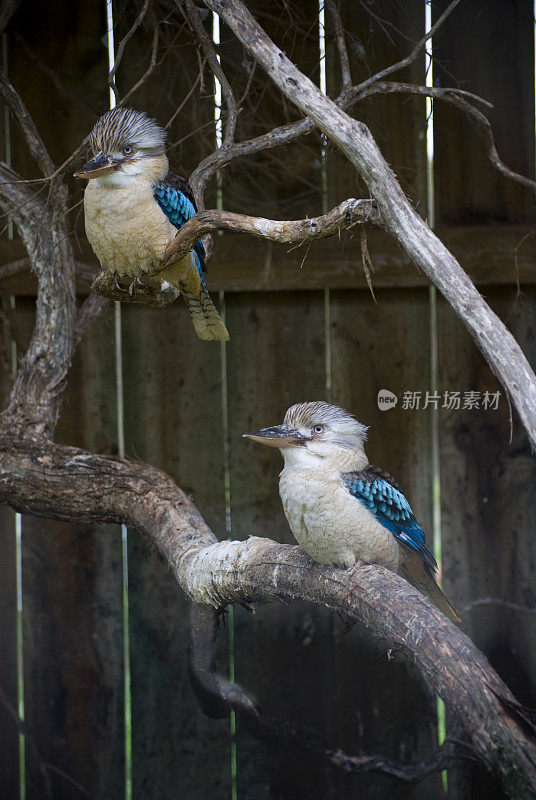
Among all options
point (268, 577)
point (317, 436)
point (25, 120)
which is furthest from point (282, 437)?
point (25, 120)

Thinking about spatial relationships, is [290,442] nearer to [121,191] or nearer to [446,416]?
[121,191]

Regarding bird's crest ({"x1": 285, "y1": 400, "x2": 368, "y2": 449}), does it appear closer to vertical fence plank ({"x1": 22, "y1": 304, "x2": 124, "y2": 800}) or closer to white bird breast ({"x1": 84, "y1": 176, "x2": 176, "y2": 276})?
white bird breast ({"x1": 84, "y1": 176, "x2": 176, "y2": 276})

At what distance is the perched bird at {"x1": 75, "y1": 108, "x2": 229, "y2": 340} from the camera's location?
6.45 feet

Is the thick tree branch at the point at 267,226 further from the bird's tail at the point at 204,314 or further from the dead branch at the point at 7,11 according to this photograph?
the dead branch at the point at 7,11

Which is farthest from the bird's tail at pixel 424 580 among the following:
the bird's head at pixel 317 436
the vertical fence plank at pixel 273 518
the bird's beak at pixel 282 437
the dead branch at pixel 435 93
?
the dead branch at pixel 435 93

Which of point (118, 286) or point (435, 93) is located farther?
point (435, 93)

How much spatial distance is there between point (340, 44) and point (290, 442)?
112 cm

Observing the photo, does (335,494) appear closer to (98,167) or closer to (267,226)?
(267,226)

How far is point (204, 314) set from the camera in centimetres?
224

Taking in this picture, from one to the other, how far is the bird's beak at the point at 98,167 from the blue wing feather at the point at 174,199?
0.13 metres

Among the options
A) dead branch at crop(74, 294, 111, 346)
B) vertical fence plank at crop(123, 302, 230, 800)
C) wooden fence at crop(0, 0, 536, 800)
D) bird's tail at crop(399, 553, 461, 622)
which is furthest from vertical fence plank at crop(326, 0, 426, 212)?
bird's tail at crop(399, 553, 461, 622)

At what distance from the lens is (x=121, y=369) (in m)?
2.83

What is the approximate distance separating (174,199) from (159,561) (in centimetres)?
128

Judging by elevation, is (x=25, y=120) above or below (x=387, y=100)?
below
